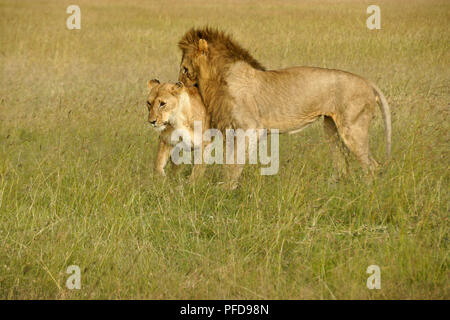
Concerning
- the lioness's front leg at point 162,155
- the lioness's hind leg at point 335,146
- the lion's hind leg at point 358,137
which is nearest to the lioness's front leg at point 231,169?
the lioness's front leg at point 162,155

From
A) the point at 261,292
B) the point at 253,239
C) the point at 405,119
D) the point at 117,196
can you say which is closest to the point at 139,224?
the point at 117,196

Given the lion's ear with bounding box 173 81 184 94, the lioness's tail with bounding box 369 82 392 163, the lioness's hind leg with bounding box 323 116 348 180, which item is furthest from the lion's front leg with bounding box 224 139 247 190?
the lioness's tail with bounding box 369 82 392 163

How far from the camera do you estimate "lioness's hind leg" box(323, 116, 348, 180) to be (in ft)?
18.9

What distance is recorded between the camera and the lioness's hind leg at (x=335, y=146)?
18.9 feet

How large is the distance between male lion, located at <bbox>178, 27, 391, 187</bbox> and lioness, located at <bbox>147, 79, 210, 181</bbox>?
0.20 metres

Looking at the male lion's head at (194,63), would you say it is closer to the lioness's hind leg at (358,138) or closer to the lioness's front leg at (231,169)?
the lioness's front leg at (231,169)

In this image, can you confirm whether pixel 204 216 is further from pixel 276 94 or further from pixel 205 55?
pixel 205 55

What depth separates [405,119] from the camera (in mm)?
7152

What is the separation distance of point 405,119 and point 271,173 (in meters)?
2.36

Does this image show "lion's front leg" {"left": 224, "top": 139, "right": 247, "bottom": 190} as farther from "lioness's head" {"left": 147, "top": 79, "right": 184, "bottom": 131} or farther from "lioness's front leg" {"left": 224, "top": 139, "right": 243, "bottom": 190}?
"lioness's head" {"left": 147, "top": 79, "right": 184, "bottom": 131}

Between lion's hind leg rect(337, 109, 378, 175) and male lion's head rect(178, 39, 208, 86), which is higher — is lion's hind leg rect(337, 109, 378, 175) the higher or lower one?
the lower one

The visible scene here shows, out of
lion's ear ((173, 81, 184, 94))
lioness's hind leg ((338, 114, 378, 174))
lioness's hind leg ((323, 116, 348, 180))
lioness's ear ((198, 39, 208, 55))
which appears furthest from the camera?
lioness's ear ((198, 39, 208, 55))

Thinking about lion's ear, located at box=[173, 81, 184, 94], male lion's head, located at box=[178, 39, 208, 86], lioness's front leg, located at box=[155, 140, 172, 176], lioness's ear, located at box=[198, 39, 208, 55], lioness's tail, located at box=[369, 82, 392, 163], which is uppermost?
lioness's ear, located at box=[198, 39, 208, 55]

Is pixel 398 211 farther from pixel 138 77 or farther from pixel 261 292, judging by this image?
pixel 138 77
